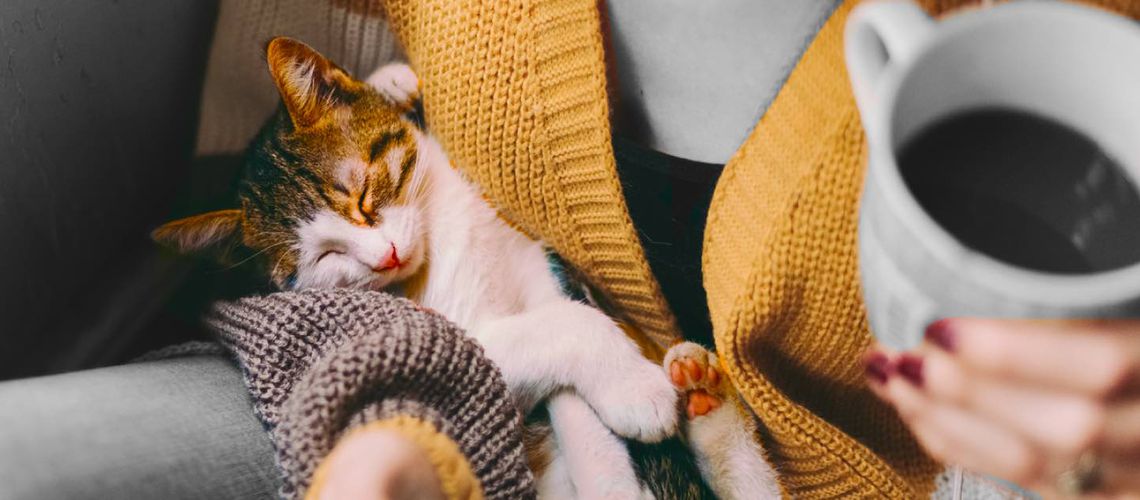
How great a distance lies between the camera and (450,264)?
74 centimetres

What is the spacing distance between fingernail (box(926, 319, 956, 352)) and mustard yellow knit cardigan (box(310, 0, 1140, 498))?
163mm

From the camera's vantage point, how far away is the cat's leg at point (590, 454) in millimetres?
591

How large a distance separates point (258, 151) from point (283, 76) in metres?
0.14

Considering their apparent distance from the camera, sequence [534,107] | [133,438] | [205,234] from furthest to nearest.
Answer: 1. [205,234]
2. [534,107]
3. [133,438]

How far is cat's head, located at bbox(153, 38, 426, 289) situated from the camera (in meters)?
0.70

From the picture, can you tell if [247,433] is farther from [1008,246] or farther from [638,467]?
[1008,246]

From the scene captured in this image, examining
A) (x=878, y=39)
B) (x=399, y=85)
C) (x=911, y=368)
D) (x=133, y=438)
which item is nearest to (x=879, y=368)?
(x=911, y=368)

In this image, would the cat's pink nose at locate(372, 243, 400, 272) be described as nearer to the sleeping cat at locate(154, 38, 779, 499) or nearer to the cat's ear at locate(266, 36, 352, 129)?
the sleeping cat at locate(154, 38, 779, 499)

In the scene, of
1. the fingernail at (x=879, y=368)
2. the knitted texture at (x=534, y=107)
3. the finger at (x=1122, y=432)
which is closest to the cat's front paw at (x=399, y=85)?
the knitted texture at (x=534, y=107)

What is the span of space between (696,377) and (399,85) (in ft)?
1.39

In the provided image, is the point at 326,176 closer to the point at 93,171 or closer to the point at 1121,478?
the point at 93,171

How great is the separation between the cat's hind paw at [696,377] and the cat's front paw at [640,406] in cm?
1

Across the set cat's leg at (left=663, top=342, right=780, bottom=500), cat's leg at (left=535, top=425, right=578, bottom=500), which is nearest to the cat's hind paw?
cat's leg at (left=663, top=342, right=780, bottom=500)

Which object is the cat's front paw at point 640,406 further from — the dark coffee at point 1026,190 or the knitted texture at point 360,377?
the dark coffee at point 1026,190
